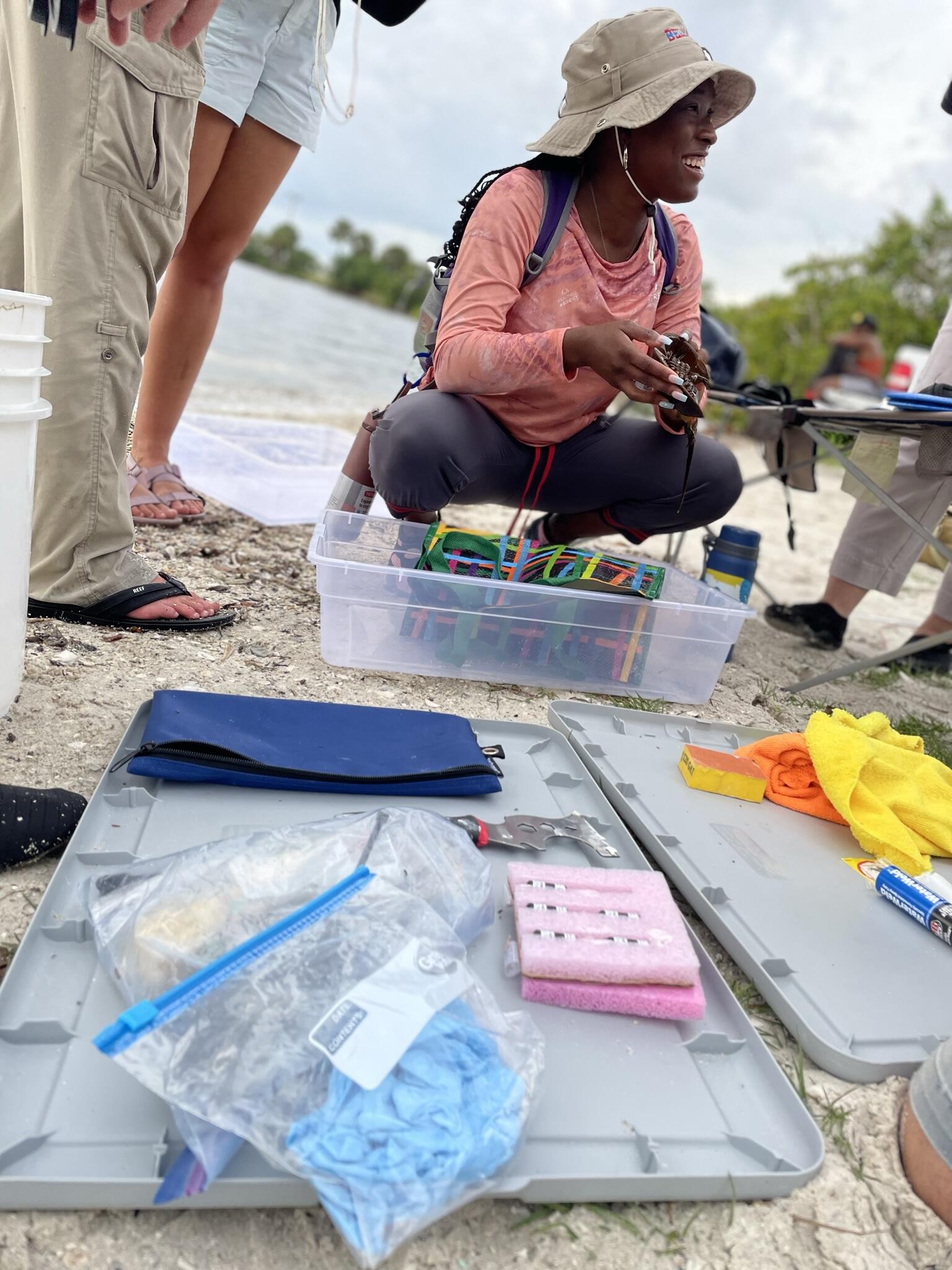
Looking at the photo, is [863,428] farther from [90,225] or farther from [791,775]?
[90,225]

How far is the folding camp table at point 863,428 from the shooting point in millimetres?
2299

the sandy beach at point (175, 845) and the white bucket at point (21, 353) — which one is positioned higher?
the white bucket at point (21, 353)

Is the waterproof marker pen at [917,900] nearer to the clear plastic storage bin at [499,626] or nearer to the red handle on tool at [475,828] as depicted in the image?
the red handle on tool at [475,828]

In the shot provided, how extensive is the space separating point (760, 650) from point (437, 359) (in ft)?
4.88

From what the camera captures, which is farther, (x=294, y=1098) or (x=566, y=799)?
(x=566, y=799)

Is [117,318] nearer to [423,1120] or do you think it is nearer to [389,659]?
[389,659]

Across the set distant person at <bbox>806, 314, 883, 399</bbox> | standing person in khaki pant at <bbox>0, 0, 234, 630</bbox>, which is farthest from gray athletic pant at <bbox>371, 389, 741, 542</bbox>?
distant person at <bbox>806, 314, 883, 399</bbox>

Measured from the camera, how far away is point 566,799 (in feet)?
5.97

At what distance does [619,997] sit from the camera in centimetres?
125

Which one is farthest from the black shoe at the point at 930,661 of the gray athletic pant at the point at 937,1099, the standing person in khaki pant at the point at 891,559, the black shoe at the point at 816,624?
the gray athletic pant at the point at 937,1099

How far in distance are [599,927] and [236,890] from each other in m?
0.50

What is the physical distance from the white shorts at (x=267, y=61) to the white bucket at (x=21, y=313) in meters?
1.39

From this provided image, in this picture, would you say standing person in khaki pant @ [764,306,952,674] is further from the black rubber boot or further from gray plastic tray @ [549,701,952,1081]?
the black rubber boot

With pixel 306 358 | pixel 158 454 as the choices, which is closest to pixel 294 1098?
pixel 158 454
